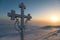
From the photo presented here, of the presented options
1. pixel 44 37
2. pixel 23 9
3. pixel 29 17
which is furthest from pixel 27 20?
pixel 44 37

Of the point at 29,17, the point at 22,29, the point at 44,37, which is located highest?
the point at 29,17

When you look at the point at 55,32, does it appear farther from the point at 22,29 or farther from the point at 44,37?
the point at 22,29

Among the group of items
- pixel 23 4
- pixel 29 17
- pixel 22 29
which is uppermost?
pixel 23 4

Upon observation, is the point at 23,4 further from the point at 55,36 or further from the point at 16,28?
the point at 55,36

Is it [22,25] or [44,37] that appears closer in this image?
[22,25]

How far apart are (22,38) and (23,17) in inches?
16.6

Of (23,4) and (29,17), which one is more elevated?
(23,4)

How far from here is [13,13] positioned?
282cm

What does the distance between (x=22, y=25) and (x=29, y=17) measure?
292 millimetres

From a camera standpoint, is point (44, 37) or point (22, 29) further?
point (44, 37)

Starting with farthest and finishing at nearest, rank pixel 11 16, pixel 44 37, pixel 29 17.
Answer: pixel 44 37, pixel 29 17, pixel 11 16

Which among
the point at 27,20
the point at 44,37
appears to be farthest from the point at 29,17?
the point at 44,37

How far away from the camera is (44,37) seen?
3.51 metres

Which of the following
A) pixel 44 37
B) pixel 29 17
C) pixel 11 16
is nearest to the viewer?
pixel 11 16
